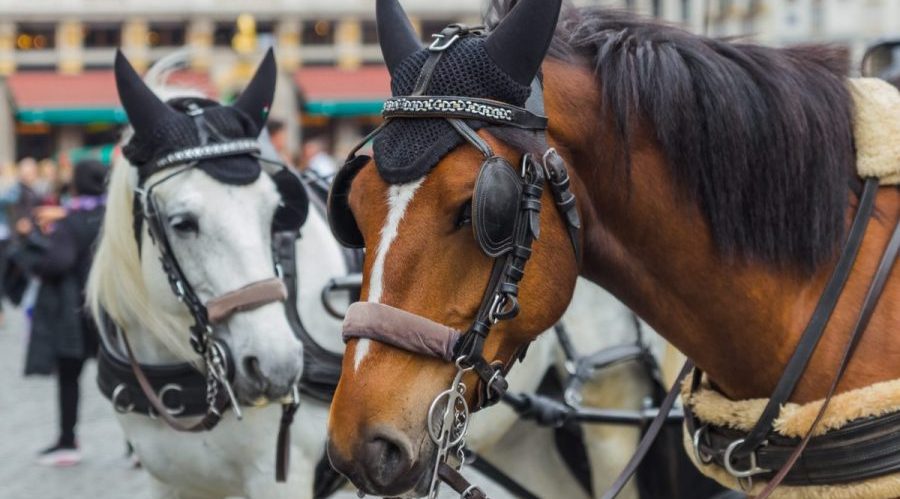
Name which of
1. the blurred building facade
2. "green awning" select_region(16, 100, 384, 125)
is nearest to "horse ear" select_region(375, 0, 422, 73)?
"green awning" select_region(16, 100, 384, 125)

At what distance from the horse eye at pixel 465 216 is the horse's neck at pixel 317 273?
1629mm

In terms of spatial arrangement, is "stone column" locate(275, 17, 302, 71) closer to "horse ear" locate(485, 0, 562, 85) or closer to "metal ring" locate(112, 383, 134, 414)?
"metal ring" locate(112, 383, 134, 414)

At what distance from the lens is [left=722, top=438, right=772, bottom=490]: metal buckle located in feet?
6.39

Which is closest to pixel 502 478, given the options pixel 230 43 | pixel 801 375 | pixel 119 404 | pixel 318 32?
pixel 119 404

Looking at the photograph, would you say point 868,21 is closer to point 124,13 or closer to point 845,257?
point 124,13

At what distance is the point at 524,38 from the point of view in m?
1.75

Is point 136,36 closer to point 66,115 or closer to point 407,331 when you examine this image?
point 66,115

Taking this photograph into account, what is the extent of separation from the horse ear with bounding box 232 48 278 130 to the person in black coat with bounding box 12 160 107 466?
2973 mm

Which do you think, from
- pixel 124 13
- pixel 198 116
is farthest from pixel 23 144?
pixel 198 116

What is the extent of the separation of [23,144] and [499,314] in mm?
31465

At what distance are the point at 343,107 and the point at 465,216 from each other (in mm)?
28230

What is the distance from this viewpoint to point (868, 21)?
2897cm

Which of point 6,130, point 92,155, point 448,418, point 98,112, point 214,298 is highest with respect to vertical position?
point 448,418

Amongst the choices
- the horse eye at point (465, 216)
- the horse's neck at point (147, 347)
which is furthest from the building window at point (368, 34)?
the horse eye at point (465, 216)
